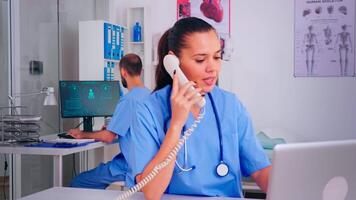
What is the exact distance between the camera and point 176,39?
4.97 ft

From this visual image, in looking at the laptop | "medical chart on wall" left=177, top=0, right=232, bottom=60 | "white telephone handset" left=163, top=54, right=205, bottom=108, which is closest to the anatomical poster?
"medical chart on wall" left=177, top=0, right=232, bottom=60

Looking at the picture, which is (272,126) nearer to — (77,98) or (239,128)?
(77,98)

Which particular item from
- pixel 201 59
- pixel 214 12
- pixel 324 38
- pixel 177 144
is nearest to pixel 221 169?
pixel 177 144

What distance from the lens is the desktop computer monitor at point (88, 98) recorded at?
11.3ft

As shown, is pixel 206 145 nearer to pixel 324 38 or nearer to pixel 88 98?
pixel 88 98

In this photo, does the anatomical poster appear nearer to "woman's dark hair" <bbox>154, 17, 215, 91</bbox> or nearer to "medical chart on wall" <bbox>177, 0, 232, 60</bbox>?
"medical chart on wall" <bbox>177, 0, 232, 60</bbox>

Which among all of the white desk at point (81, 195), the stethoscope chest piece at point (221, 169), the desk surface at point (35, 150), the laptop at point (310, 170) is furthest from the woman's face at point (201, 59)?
the desk surface at point (35, 150)

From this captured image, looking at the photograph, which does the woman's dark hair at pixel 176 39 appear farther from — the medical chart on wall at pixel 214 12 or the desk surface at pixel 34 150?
the medical chart on wall at pixel 214 12

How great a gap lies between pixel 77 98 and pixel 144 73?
124 centimetres

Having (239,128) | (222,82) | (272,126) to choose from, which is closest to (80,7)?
(222,82)

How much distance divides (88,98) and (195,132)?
2187 mm

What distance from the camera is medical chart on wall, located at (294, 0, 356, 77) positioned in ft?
13.6

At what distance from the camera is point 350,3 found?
4.13m

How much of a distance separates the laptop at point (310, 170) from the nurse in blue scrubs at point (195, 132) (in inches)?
20.4
